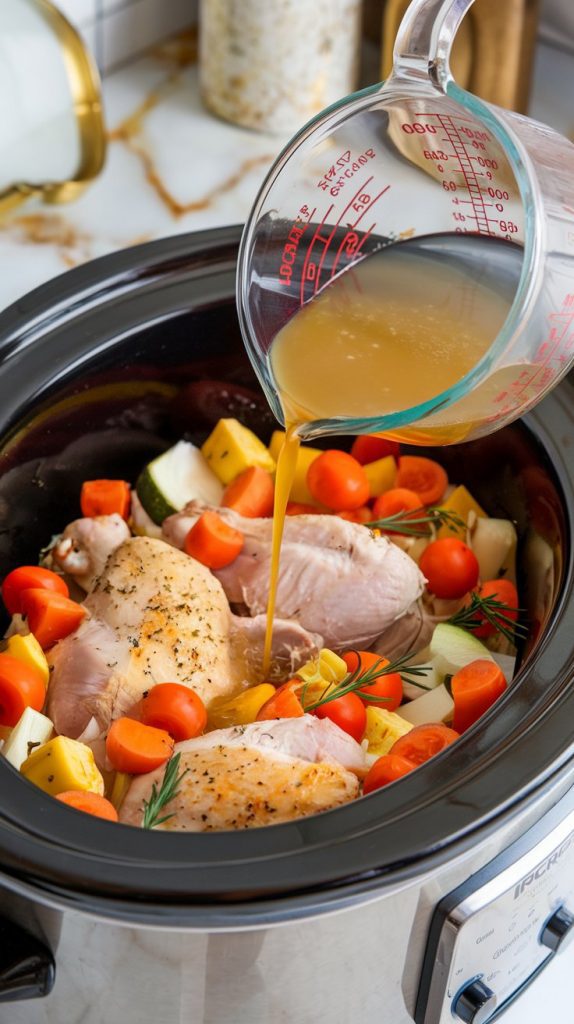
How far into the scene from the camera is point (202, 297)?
170cm

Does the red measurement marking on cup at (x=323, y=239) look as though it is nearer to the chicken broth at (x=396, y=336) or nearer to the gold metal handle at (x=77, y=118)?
the chicken broth at (x=396, y=336)

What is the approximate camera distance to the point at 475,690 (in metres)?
1.39

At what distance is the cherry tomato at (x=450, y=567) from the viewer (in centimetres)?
164

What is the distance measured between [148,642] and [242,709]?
138mm

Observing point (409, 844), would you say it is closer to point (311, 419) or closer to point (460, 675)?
point (460, 675)

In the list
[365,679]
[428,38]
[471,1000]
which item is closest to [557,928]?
[471,1000]

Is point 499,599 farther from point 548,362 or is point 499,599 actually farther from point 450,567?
point 548,362

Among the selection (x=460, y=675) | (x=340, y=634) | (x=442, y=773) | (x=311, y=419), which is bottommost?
(x=340, y=634)

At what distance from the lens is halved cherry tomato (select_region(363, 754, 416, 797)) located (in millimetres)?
1280

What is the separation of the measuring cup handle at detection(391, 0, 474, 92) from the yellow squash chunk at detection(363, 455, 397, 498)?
65 centimetres

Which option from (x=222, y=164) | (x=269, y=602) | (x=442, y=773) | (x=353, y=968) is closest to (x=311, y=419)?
(x=269, y=602)

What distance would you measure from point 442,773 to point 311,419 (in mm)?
417

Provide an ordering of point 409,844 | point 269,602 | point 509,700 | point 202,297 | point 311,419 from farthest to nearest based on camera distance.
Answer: point 202,297, point 269,602, point 311,419, point 509,700, point 409,844

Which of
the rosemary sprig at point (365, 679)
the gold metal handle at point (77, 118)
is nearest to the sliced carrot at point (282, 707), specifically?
the rosemary sprig at point (365, 679)
